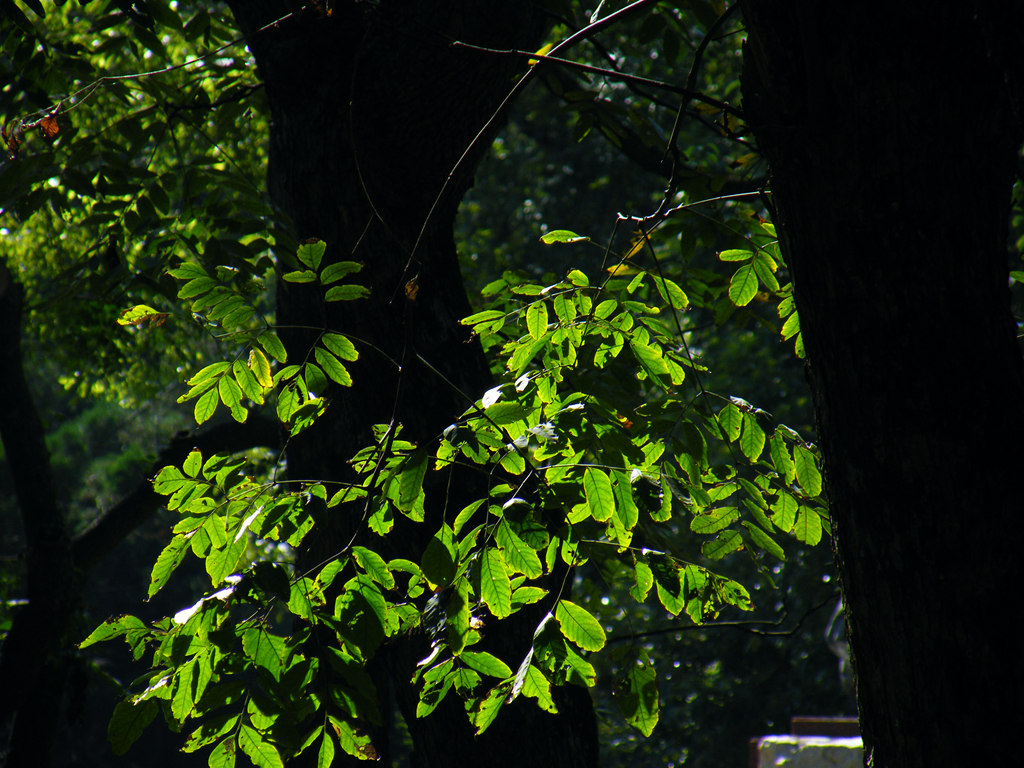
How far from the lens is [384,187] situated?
10.5 ft

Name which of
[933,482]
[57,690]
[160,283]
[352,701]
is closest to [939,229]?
[933,482]

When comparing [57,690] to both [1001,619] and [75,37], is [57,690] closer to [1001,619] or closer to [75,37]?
[75,37]

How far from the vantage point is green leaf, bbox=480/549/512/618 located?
1.68 meters

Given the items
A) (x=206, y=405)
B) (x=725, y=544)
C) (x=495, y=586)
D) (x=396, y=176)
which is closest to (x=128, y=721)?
(x=206, y=405)

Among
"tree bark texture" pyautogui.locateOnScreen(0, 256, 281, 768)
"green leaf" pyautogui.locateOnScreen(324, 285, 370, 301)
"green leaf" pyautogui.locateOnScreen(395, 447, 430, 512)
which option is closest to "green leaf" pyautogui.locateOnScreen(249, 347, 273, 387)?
"green leaf" pyautogui.locateOnScreen(324, 285, 370, 301)

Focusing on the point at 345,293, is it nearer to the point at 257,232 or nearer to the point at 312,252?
the point at 312,252

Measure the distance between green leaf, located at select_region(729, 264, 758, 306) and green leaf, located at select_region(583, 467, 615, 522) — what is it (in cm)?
92

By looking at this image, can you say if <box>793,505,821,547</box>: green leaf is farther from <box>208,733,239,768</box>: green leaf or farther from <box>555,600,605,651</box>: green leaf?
<box>208,733,239,768</box>: green leaf

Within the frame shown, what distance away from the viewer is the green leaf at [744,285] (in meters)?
2.43

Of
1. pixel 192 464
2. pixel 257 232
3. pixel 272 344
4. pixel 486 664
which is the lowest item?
pixel 486 664

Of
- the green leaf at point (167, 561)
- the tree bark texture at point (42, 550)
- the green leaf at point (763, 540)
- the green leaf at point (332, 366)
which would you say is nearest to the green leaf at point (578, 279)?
the green leaf at point (332, 366)

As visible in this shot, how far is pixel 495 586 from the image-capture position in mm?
1692

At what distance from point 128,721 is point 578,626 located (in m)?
Result: 0.96

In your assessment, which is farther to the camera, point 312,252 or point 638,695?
point 312,252
